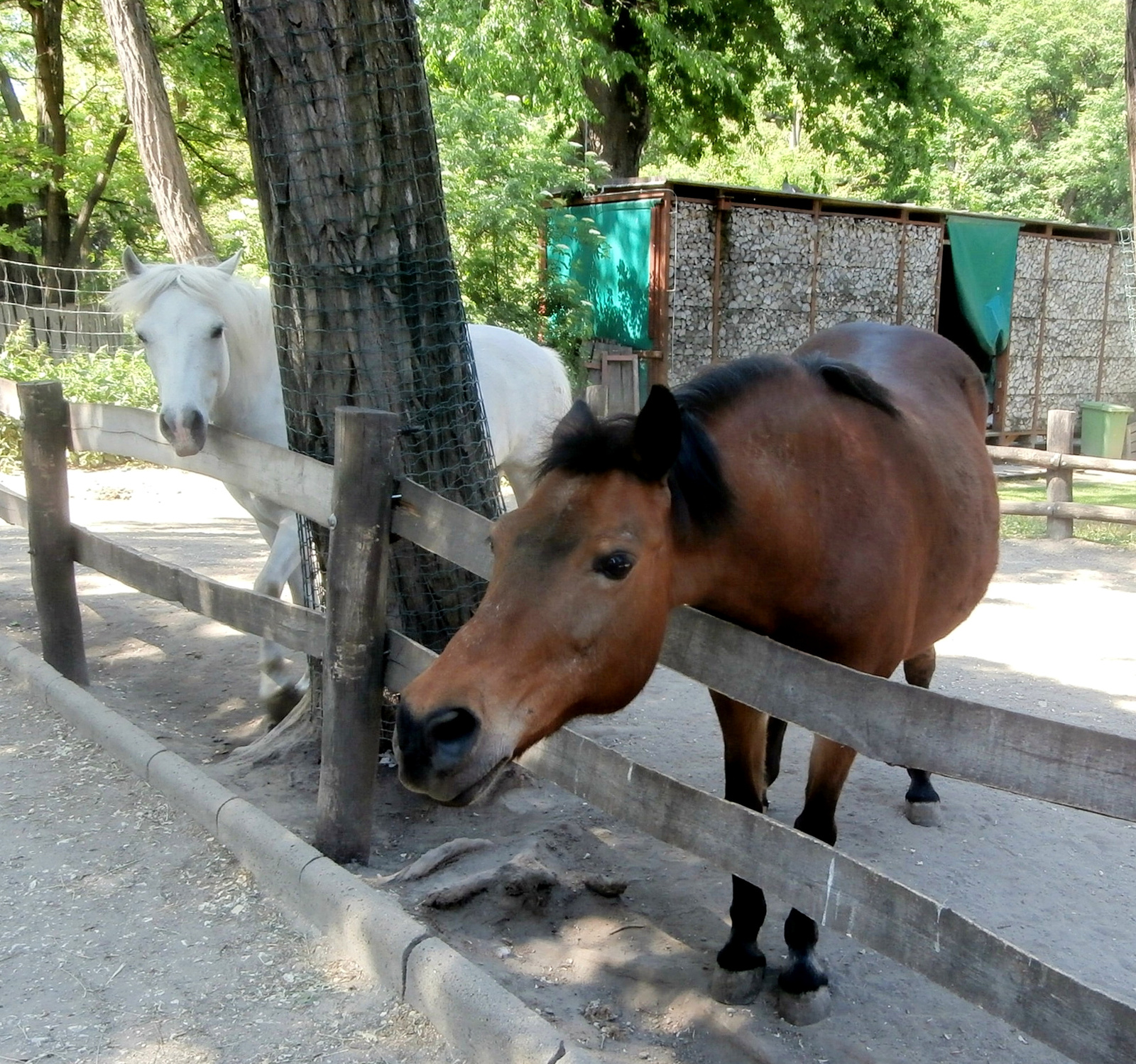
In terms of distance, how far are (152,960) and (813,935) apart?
183 centimetres

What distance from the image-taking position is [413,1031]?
2525mm

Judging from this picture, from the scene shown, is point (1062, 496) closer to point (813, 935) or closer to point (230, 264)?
point (230, 264)

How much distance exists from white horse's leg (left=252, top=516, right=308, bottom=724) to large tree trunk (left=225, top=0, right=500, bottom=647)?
116 cm

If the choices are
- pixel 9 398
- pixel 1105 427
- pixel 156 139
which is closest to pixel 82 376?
pixel 156 139

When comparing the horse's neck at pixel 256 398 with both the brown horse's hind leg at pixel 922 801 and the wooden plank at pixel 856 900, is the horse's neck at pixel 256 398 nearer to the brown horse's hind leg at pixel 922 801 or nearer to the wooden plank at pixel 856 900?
the wooden plank at pixel 856 900

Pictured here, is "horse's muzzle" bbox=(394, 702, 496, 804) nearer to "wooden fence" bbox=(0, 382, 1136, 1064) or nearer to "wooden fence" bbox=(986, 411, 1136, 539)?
"wooden fence" bbox=(0, 382, 1136, 1064)

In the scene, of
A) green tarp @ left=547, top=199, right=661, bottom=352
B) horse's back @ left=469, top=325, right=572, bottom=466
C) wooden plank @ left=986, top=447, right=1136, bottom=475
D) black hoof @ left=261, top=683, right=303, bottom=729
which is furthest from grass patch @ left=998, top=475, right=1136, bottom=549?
black hoof @ left=261, top=683, right=303, bottom=729

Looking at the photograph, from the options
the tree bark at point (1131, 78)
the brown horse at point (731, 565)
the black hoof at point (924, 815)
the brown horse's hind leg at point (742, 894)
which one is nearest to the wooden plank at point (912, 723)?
the brown horse at point (731, 565)

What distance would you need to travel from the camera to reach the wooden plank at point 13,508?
17.5 ft

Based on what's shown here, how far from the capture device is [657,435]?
7.15ft

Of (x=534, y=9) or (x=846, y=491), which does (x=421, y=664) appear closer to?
(x=846, y=491)

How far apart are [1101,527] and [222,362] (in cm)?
998

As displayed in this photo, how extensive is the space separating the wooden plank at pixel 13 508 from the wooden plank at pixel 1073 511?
26.9ft

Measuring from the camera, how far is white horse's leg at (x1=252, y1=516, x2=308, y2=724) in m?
4.70
